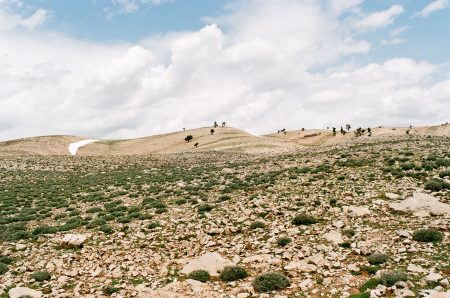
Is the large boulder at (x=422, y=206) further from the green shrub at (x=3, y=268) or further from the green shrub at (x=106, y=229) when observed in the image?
the green shrub at (x=3, y=268)

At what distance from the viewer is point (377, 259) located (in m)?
12.8

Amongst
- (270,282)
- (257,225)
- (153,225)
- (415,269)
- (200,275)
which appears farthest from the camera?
(153,225)

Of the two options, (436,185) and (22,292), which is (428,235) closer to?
(436,185)

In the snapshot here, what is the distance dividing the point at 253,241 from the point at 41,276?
8.37 metres

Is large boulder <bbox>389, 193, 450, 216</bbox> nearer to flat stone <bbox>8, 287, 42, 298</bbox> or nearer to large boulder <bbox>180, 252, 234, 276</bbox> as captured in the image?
large boulder <bbox>180, 252, 234, 276</bbox>

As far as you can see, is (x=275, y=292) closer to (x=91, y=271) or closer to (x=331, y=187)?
(x=91, y=271)

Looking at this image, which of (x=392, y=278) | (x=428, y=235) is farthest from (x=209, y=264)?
(x=428, y=235)

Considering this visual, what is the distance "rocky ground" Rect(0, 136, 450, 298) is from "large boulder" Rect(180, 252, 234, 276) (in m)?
0.04

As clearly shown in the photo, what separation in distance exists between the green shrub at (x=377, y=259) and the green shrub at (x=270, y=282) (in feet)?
10.2

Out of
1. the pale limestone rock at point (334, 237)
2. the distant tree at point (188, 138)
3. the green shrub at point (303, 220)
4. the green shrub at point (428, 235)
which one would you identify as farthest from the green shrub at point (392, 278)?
the distant tree at point (188, 138)

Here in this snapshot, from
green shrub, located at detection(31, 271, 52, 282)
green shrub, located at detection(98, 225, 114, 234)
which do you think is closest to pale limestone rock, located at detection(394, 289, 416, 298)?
green shrub, located at detection(31, 271, 52, 282)

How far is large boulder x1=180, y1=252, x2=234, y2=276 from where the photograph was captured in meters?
13.8

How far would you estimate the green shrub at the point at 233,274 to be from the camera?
42.8 ft

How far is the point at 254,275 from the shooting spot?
521 inches
